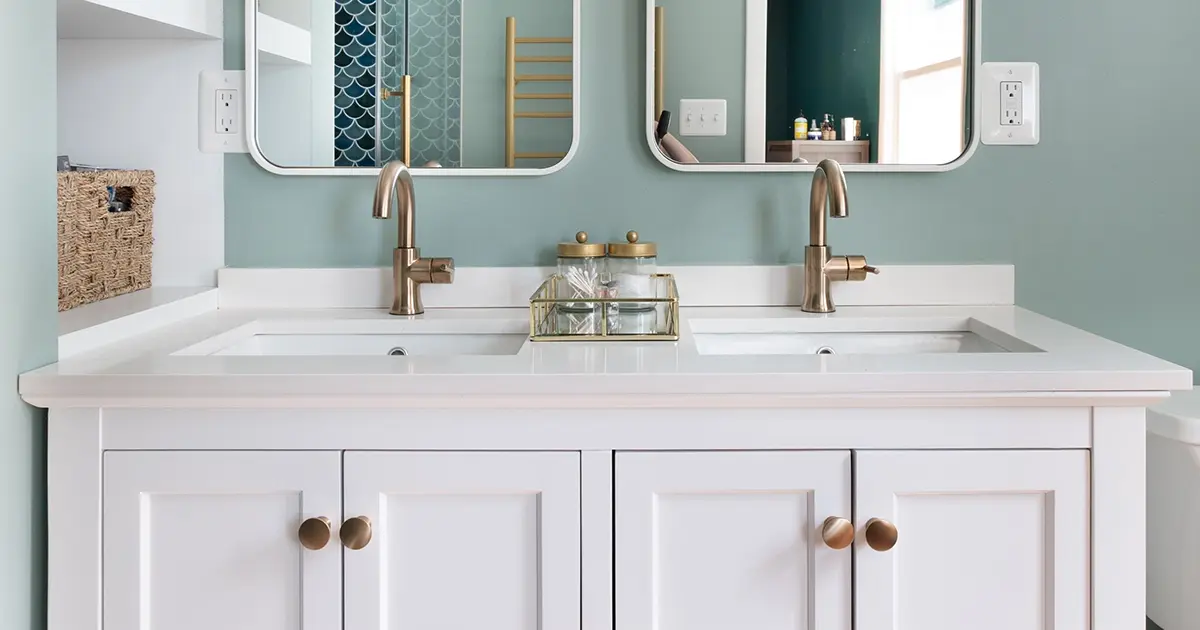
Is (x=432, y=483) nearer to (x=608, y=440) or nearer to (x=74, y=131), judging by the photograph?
(x=608, y=440)

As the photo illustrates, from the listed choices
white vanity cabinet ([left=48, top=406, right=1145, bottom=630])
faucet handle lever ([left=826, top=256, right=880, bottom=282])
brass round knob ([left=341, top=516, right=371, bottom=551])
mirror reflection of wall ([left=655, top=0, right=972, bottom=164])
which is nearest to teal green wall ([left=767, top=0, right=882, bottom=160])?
mirror reflection of wall ([left=655, top=0, right=972, bottom=164])

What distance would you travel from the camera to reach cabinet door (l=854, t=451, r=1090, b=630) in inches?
46.4

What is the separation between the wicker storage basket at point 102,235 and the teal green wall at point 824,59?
104 centimetres

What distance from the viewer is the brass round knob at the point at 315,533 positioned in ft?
3.75

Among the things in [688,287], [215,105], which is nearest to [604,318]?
[688,287]

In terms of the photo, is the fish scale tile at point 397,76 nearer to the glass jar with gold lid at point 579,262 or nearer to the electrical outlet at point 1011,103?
the glass jar with gold lid at point 579,262

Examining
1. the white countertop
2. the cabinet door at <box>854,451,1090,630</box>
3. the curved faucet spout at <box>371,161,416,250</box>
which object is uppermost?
the curved faucet spout at <box>371,161,416,250</box>

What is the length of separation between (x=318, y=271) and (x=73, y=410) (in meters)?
0.63

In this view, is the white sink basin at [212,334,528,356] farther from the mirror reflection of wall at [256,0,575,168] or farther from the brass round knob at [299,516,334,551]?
the brass round knob at [299,516,334,551]

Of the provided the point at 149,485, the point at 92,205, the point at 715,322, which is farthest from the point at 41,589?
the point at 715,322

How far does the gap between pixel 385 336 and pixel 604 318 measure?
1.28 feet

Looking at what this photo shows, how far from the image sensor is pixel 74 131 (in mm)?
1736

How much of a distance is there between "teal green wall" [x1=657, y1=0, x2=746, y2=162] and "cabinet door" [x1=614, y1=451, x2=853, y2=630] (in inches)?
29.9

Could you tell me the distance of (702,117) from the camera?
68.6 inches
